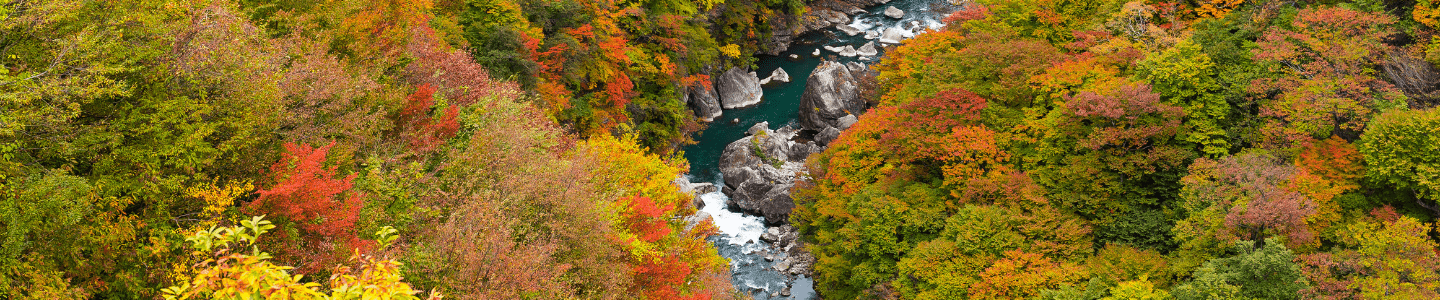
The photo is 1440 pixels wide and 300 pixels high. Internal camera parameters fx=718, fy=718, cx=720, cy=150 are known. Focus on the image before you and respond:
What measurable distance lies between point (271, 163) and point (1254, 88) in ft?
65.3

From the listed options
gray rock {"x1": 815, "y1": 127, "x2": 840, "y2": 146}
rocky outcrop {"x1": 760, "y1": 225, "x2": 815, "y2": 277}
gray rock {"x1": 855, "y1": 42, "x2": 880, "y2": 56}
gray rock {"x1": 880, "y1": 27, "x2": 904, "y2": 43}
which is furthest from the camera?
gray rock {"x1": 880, "y1": 27, "x2": 904, "y2": 43}

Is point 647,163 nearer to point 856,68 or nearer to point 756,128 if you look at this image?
point 756,128

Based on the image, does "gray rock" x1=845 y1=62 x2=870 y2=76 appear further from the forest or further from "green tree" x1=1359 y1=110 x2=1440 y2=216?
"green tree" x1=1359 y1=110 x2=1440 y2=216

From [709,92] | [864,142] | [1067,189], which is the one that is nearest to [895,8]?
[709,92]

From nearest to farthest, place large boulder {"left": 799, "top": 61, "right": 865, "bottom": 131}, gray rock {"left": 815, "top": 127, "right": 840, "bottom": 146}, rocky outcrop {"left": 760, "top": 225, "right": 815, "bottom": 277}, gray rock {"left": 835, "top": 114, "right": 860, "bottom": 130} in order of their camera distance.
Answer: rocky outcrop {"left": 760, "top": 225, "right": 815, "bottom": 277}
gray rock {"left": 815, "top": 127, "right": 840, "bottom": 146}
gray rock {"left": 835, "top": 114, "right": 860, "bottom": 130}
large boulder {"left": 799, "top": 61, "right": 865, "bottom": 131}

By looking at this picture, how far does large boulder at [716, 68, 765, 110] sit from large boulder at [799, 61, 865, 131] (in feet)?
15.6

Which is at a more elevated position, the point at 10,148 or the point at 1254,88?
the point at 10,148

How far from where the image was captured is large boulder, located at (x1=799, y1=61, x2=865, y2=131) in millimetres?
36875

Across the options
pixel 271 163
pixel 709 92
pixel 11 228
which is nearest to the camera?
pixel 11 228

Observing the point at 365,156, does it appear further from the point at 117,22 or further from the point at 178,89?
the point at 117,22

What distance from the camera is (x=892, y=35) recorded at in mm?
50344

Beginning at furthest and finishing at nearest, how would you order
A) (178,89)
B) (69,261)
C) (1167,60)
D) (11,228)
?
1. (1167,60)
2. (178,89)
3. (69,261)
4. (11,228)

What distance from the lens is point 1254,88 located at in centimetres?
1667

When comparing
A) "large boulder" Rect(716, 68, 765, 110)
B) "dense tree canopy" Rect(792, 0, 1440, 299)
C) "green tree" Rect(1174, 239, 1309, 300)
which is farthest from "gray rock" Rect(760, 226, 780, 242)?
"green tree" Rect(1174, 239, 1309, 300)
